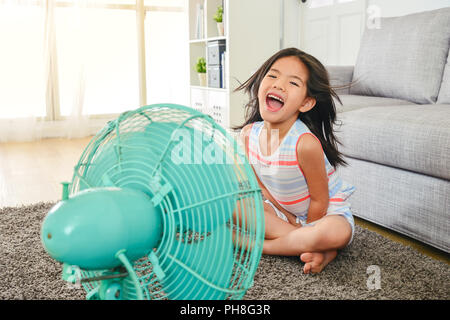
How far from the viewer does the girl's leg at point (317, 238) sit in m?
1.14

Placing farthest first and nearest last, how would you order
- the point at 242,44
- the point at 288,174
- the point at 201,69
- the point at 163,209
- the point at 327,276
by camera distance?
1. the point at 201,69
2. the point at 242,44
3. the point at 288,174
4. the point at 327,276
5. the point at 163,209

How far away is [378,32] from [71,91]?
2375 millimetres

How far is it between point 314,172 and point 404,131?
39cm

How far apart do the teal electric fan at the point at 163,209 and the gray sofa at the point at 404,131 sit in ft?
2.62

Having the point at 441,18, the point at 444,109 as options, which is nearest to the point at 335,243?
the point at 444,109

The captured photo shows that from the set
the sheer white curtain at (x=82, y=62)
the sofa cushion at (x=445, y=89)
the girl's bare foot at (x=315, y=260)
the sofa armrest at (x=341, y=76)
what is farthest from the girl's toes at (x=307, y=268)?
the sheer white curtain at (x=82, y=62)

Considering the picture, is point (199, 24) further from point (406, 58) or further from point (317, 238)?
point (317, 238)

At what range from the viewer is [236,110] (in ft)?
9.76

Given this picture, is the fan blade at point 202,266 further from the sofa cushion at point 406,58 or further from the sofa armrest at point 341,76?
the sofa armrest at point 341,76

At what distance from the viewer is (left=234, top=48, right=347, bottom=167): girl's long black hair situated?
3.86ft

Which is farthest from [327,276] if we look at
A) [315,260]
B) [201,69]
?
[201,69]

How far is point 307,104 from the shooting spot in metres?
1.20

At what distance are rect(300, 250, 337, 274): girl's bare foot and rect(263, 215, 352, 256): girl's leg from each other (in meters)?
0.02

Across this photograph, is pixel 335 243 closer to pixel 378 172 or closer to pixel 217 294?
pixel 378 172
